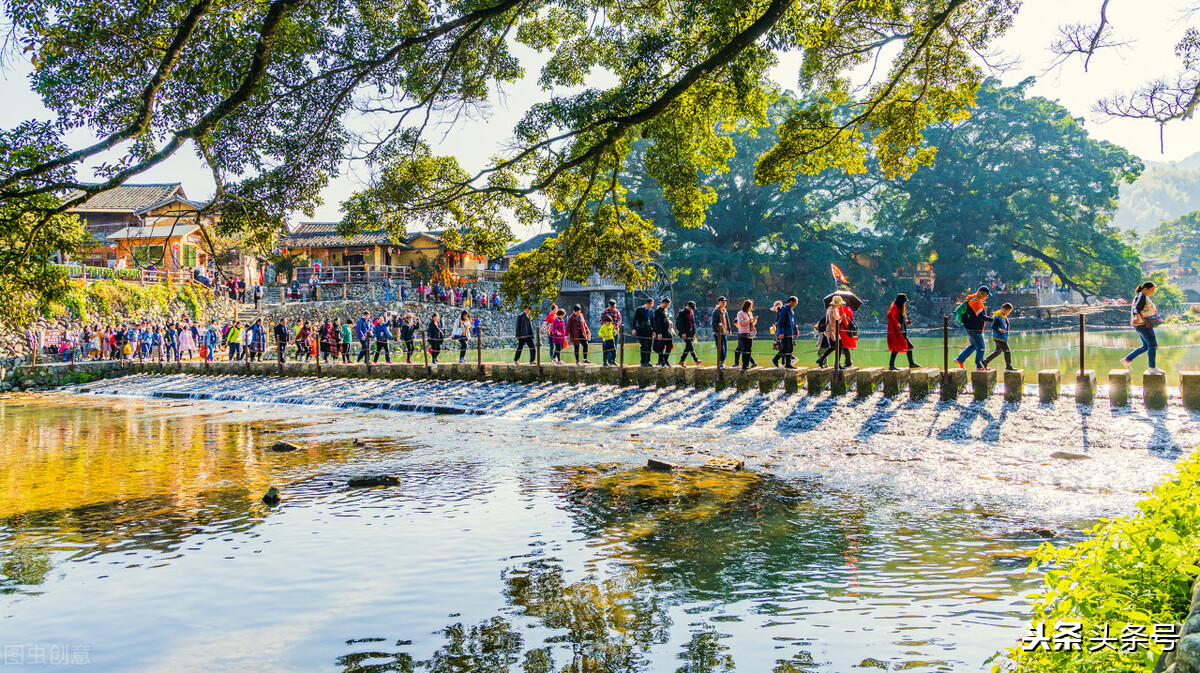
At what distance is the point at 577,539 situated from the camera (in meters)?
6.85

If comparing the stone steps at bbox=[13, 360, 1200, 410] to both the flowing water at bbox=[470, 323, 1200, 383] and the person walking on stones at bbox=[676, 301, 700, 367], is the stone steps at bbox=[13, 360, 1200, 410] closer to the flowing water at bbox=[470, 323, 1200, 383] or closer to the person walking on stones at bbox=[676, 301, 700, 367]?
the person walking on stones at bbox=[676, 301, 700, 367]

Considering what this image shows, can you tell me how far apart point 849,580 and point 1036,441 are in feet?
21.7

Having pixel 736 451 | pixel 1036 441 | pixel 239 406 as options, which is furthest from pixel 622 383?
pixel 239 406

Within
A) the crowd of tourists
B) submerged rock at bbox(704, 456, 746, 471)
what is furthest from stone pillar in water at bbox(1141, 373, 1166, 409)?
submerged rock at bbox(704, 456, 746, 471)

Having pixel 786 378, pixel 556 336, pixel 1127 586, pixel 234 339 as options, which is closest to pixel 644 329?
pixel 556 336

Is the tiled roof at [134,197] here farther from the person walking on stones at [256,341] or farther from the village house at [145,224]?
the person walking on stones at [256,341]

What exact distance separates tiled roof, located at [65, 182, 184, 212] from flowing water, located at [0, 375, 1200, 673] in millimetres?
36769

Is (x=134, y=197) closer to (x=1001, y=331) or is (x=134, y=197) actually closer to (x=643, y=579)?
(x=1001, y=331)

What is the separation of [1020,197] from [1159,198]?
7345 inches

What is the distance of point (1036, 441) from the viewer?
10539mm

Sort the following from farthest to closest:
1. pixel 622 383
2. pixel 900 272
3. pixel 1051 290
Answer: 1. pixel 1051 290
2. pixel 900 272
3. pixel 622 383

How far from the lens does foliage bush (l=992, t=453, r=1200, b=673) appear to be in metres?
2.53

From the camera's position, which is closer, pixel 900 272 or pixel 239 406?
pixel 239 406

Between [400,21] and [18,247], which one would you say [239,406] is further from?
[400,21]
